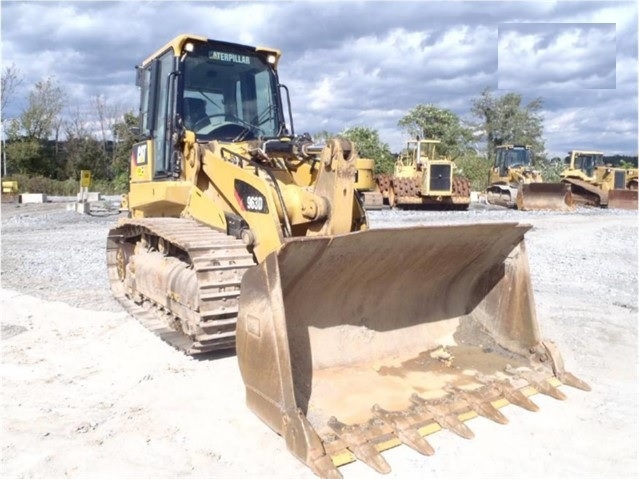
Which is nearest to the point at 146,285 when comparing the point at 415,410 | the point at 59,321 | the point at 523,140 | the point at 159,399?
the point at 59,321

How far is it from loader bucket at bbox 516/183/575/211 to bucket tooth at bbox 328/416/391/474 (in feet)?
70.7

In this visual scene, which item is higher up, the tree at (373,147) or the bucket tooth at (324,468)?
the tree at (373,147)

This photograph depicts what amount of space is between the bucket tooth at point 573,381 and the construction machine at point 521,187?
20.1m

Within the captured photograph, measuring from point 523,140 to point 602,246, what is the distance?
3980cm

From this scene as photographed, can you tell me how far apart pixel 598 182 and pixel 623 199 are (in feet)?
6.51

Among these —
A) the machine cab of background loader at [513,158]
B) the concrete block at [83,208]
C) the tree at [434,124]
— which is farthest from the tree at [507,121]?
the concrete block at [83,208]

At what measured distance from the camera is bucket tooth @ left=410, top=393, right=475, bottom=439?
3.69m

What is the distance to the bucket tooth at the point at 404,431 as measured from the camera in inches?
137

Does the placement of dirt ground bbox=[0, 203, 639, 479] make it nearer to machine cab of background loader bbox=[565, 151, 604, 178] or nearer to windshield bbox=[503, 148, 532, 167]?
windshield bbox=[503, 148, 532, 167]

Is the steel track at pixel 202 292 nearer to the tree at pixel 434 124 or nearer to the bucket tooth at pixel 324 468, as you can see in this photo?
the bucket tooth at pixel 324 468

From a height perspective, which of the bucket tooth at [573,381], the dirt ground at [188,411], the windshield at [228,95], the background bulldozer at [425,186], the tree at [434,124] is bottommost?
the dirt ground at [188,411]

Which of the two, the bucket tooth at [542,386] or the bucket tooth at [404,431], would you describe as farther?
the bucket tooth at [542,386]

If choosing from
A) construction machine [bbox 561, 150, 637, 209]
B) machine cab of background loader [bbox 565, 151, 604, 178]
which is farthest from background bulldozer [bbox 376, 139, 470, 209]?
machine cab of background loader [bbox 565, 151, 604, 178]

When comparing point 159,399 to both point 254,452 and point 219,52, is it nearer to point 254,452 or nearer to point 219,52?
point 254,452
